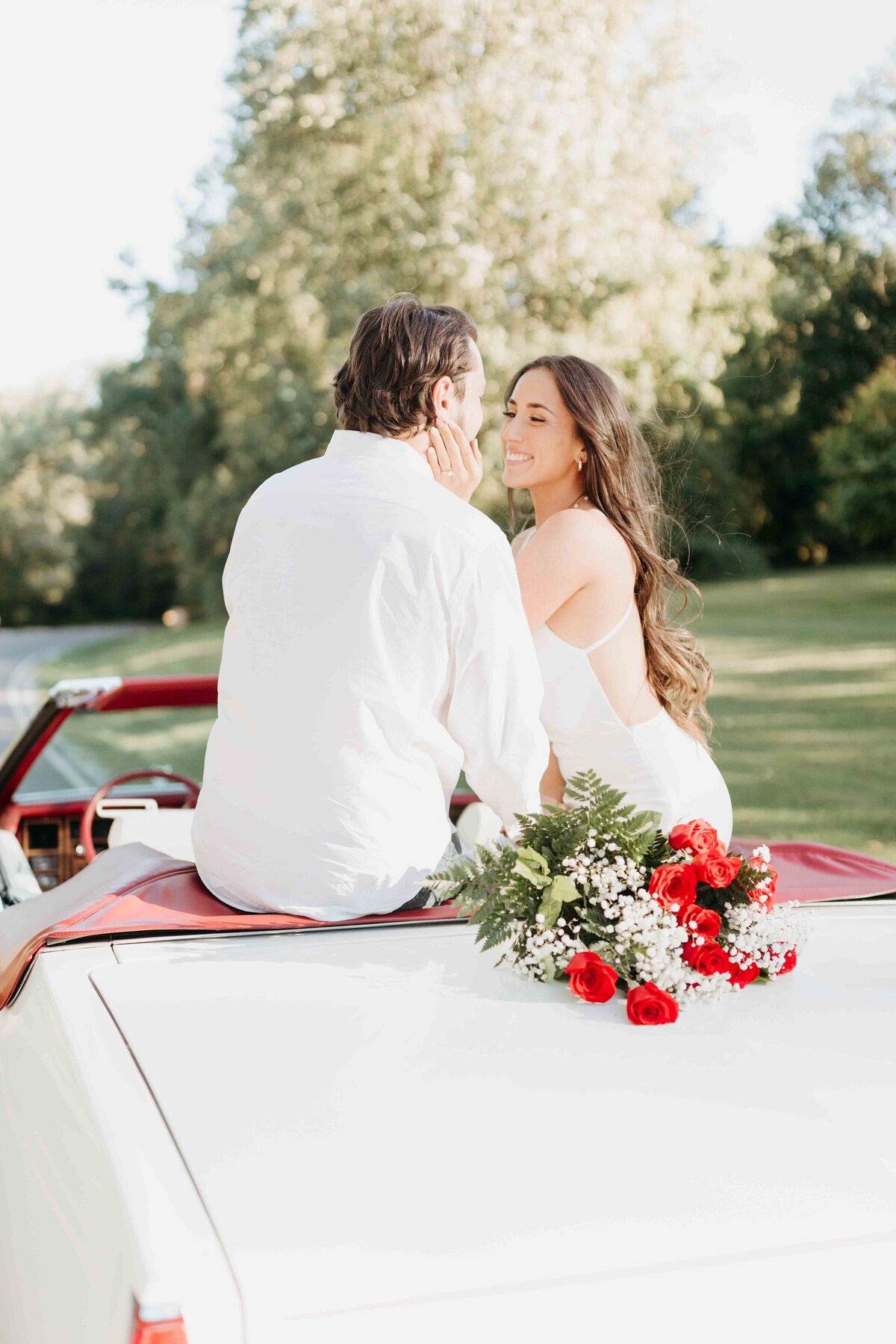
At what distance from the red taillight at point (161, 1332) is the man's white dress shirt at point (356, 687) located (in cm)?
104

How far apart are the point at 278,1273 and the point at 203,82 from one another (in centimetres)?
2073

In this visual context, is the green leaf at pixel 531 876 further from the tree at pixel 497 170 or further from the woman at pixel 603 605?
the tree at pixel 497 170

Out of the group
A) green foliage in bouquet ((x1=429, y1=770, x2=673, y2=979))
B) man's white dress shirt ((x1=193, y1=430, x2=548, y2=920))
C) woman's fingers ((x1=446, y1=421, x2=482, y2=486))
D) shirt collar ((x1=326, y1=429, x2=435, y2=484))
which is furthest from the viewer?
woman's fingers ((x1=446, y1=421, x2=482, y2=486))

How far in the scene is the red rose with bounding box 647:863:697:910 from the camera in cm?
201

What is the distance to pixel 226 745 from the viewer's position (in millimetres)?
2283

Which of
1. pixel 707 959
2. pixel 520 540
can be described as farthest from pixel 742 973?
pixel 520 540

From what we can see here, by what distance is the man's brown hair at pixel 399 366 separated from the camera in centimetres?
240

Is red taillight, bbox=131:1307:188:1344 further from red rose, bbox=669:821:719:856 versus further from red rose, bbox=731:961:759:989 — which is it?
red rose, bbox=669:821:719:856

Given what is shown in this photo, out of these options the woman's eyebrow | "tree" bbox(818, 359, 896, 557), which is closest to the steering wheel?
the woman's eyebrow

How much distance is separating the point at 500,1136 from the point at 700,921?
0.64 m

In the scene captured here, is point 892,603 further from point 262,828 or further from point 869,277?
point 262,828

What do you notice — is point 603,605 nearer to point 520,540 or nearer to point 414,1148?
point 520,540

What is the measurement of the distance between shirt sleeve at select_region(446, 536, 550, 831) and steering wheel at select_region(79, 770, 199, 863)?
1.92 metres

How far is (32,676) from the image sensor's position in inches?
1062
